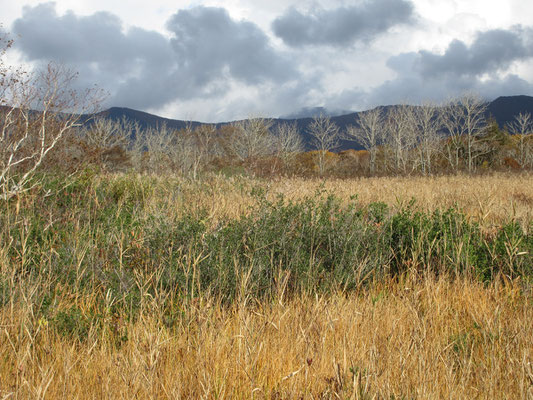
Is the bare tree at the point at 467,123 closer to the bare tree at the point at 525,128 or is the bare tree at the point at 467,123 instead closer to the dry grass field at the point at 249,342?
the bare tree at the point at 525,128

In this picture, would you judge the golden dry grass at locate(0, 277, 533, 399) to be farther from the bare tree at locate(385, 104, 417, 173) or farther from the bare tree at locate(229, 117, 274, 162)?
the bare tree at locate(385, 104, 417, 173)

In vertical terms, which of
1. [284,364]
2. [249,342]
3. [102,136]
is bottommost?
[284,364]

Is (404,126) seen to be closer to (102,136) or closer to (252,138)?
(252,138)

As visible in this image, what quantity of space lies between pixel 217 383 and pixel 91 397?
637 mm

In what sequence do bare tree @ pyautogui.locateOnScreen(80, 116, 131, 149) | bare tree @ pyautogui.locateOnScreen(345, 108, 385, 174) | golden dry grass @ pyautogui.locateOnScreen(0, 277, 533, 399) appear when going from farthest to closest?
bare tree @ pyautogui.locateOnScreen(345, 108, 385, 174)
bare tree @ pyautogui.locateOnScreen(80, 116, 131, 149)
golden dry grass @ pyautogui.locateOnScreen(0, 277, 533, 399)

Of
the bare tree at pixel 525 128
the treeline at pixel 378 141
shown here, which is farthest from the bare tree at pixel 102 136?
the bare tree at pixel 525 128

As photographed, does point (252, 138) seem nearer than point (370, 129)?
Yes

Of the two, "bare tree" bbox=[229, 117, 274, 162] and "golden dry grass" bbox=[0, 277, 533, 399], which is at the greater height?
"bare tree" bbox=[229, 117, 274, 162]

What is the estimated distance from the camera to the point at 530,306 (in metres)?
2.71

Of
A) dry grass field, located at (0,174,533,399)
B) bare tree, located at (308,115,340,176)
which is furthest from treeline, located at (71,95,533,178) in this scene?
dry grass field, located at (0,174,533,399)

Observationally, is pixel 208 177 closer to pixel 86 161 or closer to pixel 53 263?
pixel 86 161

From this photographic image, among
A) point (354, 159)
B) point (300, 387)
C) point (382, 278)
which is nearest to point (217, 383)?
point (300, 387)

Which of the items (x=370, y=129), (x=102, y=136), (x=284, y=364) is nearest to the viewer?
(x=284, y=364)

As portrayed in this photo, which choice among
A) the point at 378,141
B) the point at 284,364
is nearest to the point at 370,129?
the point at 378,141
